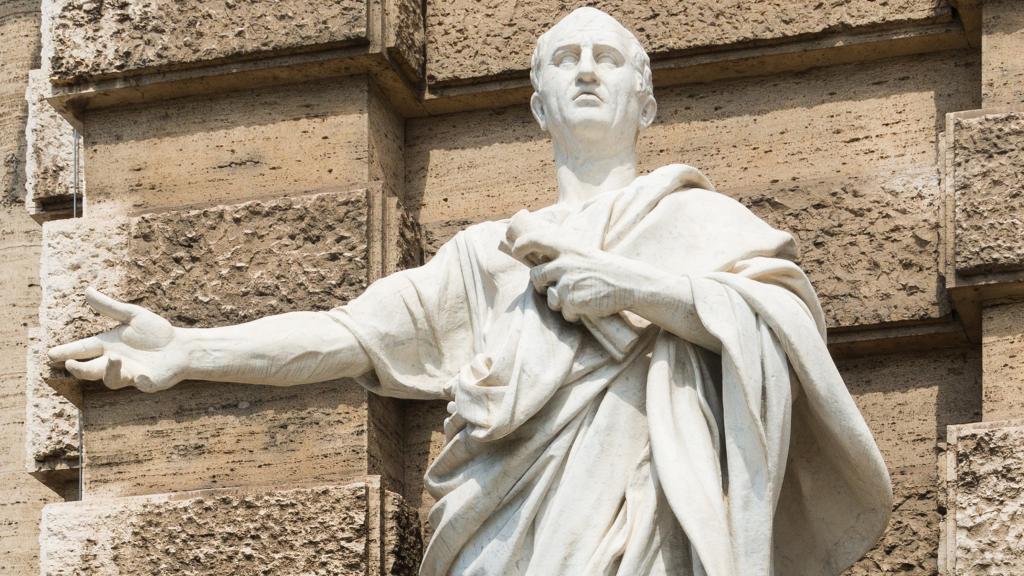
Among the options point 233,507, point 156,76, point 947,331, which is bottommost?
point 233,507

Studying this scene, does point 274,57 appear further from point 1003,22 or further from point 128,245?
point 1003,22

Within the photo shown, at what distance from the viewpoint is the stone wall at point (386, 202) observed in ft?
21.1

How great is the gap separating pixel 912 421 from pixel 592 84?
4.06ft

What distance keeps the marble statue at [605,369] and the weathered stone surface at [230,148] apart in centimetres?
97

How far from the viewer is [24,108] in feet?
25.4

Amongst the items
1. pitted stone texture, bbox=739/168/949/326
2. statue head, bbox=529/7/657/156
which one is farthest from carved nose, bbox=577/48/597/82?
pitted stone texture, bbox=739/168/949/326

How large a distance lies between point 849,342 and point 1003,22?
2.78ft

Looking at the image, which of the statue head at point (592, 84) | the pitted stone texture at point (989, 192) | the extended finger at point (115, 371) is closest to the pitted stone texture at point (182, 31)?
the statue head at point (592, 84)

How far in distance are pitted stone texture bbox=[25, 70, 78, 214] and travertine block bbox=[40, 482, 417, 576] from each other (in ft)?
3.49

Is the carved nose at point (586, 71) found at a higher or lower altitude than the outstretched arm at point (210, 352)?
higher

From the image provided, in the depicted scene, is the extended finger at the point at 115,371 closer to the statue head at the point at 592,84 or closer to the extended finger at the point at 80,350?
the extended finger at the point at 80,350

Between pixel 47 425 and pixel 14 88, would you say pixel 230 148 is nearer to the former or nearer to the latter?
pixel 47 425

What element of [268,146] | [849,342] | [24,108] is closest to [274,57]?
[268,146]

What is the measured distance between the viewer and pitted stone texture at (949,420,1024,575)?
602cm
